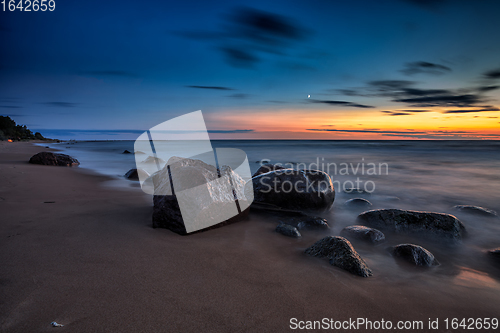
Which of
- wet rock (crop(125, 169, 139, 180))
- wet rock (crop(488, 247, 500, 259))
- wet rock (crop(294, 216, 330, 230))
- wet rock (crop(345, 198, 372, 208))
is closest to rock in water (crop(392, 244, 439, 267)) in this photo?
wet rock (crop(488, 247, 500, 259))

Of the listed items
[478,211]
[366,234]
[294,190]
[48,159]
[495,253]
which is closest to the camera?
[495,253]

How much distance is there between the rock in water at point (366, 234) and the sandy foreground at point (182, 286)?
65 centimetres

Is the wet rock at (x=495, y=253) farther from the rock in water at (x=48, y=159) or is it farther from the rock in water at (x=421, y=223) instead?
the rock in water at (x=48, y=159)

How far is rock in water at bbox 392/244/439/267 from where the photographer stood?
104 inches

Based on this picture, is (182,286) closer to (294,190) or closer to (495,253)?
(294,190)

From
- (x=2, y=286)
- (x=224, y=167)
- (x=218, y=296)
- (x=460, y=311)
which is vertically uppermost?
(x=224, y=167)

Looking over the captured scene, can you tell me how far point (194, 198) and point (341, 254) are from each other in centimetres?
185

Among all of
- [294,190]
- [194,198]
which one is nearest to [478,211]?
[294,190]

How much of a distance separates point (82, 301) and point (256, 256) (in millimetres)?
1541

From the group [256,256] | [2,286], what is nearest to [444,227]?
[256,256]

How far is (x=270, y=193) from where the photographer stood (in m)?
4.61

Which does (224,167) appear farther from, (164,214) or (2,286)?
(2,286)

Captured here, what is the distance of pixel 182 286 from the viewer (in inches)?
76.0

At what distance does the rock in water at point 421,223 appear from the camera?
354cm
